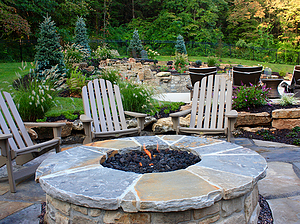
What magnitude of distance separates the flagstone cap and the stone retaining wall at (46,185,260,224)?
0.06m

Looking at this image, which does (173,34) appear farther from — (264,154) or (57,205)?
(57,205)

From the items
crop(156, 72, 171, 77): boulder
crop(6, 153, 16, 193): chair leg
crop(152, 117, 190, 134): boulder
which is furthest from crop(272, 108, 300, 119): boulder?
crop(156, 72, 171, 77): boulder

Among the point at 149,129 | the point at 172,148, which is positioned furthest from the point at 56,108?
the point at 172,148

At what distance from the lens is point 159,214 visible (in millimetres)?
1347

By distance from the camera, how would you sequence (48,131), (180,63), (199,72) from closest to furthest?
(48,131), (199,72), (180,63)

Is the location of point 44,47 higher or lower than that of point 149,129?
higher

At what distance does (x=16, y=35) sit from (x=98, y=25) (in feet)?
22.5

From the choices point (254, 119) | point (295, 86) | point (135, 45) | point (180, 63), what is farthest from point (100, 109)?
point (135, 45)

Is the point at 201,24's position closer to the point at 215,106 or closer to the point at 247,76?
the point at 247,76

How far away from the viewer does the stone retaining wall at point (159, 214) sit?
4.44 ft

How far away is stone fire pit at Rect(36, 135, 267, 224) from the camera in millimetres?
1339

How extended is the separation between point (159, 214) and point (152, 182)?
10.2 inches

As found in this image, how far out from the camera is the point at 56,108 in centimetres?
A: 456

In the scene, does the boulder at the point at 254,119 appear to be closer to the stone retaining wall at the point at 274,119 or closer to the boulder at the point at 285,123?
the stone retaining wall at the point at 274,119
